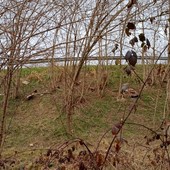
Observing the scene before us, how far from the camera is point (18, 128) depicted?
7398 mm

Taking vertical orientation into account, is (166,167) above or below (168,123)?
below

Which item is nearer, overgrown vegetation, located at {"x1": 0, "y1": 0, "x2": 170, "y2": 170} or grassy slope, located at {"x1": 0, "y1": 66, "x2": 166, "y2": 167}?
overgrown vegetation, located at {"x1": 0, "y1": 0, "x2": 170, "y2": 170}

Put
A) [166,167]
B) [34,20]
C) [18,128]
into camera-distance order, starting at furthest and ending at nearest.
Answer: [18,128] → [34,20] → [166,167]

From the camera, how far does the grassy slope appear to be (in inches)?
265

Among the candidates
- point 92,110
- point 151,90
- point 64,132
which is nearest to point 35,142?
point 64,132

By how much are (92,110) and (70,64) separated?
4.40 ft

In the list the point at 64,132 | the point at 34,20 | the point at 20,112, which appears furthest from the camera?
the point at 20,112

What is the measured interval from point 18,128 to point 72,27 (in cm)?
210

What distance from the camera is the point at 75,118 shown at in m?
7.37

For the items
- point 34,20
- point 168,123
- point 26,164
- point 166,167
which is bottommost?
point 26,164

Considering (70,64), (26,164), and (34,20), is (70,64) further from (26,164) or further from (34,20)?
(34,20)

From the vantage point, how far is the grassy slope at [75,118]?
672 cm

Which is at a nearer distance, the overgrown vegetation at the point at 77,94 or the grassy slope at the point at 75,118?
the overgrown vegetation at the point at 77,94

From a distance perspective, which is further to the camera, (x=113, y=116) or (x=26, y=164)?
(x=113, y=116)
